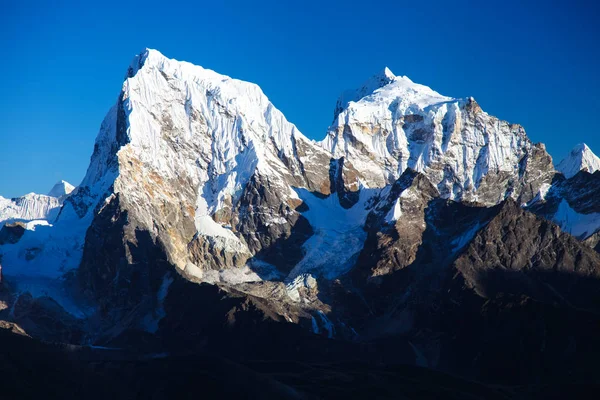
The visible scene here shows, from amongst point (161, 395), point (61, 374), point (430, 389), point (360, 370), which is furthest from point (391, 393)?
point (61, 374)

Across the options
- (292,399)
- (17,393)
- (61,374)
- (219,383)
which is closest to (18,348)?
(61,374)

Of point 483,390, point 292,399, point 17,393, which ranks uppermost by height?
point 483,390

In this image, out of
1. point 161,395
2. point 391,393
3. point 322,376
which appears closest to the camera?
point 161,395

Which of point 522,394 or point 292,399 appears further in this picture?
point 522,394

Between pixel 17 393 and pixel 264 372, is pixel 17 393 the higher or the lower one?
the lower one

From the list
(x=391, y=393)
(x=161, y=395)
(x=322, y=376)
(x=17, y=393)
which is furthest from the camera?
(x=322, y=376)

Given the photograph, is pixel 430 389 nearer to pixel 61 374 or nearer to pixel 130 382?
pixel 130 382

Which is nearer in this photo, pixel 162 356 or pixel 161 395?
pixel 161 395

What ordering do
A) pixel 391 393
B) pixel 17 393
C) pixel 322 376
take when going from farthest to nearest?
1. pixel 322 376
2. pixel 391 393
3. pixel 17 393

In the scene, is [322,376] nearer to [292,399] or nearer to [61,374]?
[292,399]
